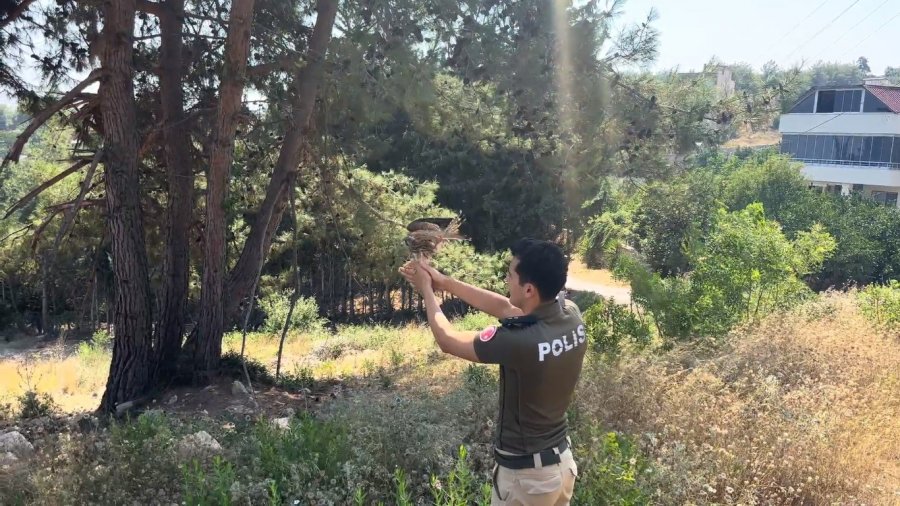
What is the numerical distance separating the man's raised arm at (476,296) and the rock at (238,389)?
17.2 feet

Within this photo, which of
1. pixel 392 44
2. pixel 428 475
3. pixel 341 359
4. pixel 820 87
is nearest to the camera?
pixel 428 475

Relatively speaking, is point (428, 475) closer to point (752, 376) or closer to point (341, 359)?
point (752, 376)

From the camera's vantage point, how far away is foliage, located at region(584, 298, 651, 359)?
7.81 meters

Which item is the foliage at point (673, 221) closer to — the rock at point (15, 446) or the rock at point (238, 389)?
the rock at point (238, 389)

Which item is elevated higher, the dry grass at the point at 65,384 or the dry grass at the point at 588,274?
the dry grass at the point at 65,384

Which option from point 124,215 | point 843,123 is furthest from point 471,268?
point 843,123

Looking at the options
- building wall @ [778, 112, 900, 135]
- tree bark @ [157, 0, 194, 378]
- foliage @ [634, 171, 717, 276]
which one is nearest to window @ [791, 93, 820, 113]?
building wall @ [778, 112, 900, 135]

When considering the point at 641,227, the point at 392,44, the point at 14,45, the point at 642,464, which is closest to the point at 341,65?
the point at 392,44

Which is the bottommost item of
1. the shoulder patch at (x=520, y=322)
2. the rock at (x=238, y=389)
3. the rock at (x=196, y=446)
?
the rock at (x=238, y=389)

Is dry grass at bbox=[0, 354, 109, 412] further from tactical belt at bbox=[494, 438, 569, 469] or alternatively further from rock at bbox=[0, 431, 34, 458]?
tactical belt at bbox=[494, 438, 569, 469]

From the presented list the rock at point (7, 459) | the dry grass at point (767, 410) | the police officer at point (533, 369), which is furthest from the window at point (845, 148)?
the rock at point (7, 459)

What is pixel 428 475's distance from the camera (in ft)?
13.4

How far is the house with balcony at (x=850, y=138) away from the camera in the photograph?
35.9m

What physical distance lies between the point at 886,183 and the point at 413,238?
41006 mm
